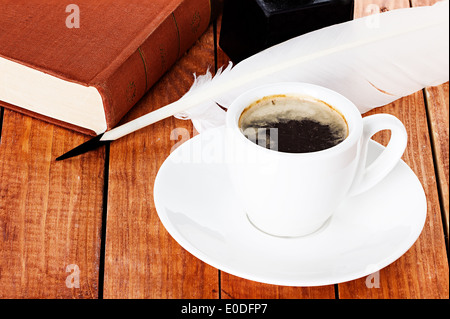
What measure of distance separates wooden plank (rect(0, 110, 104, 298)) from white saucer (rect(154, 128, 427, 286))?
0.46 ft

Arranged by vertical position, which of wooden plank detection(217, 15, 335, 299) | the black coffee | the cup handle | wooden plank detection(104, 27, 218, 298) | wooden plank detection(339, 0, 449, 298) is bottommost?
wooden plank detection(339, 0, 449, 298)

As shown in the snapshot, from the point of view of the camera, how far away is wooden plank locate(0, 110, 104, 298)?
2.72 feet

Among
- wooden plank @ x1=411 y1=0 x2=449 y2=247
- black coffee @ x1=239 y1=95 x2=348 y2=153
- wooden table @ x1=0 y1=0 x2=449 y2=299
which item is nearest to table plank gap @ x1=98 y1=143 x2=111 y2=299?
wooden table @ x1=0 y1=0 x2=449 y2=299

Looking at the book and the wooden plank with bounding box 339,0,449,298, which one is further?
the book

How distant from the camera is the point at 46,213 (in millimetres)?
918

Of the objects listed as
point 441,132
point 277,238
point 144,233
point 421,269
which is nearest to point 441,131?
point 441,132

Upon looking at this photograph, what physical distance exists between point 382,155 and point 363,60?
20cm

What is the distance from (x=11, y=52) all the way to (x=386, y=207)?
0.67m

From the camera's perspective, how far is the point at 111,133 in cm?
102

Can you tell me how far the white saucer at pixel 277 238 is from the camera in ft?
2.48

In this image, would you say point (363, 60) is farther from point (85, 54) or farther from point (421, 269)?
point (85, 54)

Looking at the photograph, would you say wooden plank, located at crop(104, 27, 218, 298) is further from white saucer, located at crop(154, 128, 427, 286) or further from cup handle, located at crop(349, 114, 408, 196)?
cup handle, located at crop(349, 114, 408, 196)

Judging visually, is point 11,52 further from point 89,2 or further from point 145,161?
point 145,161
